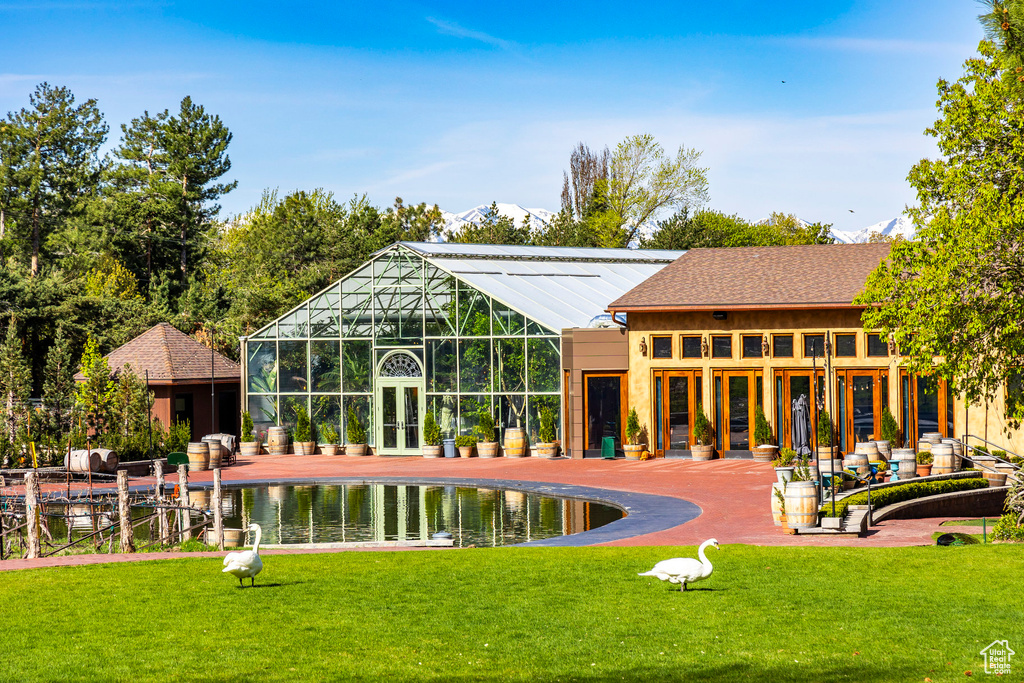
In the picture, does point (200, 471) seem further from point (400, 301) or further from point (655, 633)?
point (655, 633)

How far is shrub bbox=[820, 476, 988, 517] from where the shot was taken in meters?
18.8

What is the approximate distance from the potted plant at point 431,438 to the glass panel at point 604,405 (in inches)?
188

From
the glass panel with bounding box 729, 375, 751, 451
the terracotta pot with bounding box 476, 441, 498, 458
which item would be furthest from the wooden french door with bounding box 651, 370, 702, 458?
the terracotta pot with bounding box 476, 441, 498, 458

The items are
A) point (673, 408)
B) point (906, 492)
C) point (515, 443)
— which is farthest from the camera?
point (515, 443)

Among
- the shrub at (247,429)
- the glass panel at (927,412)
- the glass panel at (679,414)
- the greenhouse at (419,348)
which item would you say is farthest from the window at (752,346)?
the shrub at (247,429)

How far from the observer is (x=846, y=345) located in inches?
1165

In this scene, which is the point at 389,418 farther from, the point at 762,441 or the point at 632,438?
the point at 762,441

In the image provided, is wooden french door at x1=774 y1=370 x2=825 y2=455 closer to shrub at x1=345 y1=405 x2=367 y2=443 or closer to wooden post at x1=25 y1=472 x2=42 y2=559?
shrub at x1=345 y1=405 x2=367 y2=443

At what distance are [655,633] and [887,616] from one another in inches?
96.0

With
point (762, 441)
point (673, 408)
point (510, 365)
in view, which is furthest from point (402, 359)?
point (762, 441)

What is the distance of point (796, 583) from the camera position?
42.5 ft

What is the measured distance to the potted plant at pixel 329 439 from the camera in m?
34.6

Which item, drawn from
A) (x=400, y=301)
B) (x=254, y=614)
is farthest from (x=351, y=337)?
(x=254, y=614)

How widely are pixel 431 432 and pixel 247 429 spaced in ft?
20.9
